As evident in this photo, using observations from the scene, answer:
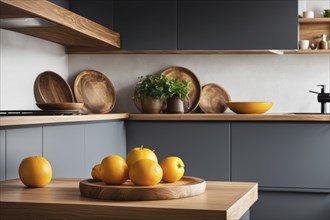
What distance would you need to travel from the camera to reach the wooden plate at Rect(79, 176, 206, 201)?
1717mm

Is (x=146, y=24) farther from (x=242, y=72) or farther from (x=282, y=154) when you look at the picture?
(x=282, y=154)

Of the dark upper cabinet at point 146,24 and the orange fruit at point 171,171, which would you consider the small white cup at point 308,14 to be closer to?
the dark upper cabinet at point 146,24

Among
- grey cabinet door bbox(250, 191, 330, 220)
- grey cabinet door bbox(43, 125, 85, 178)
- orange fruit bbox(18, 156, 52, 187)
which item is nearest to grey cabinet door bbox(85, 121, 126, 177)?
grey cabinet door bbox(43, 125, 85, 178)

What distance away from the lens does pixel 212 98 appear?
17.3 feet

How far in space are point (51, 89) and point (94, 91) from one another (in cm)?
59

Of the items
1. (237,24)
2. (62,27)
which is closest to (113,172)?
(62,27)

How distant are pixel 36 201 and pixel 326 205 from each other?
3.24 m

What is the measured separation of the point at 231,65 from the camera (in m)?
5.29

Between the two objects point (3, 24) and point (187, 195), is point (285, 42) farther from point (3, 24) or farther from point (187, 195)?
point (187, 195)

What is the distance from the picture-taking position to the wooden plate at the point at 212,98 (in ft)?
17.2

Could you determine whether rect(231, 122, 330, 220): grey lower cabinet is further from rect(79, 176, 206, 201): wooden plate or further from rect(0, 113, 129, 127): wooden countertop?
rect(79, 176, 206, 201): wooden plate

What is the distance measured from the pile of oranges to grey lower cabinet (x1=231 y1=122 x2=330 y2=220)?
2.74m

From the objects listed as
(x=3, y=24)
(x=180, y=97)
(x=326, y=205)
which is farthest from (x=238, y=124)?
(x=3, y=24)

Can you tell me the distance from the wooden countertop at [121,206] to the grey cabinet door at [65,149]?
55.8 inches
